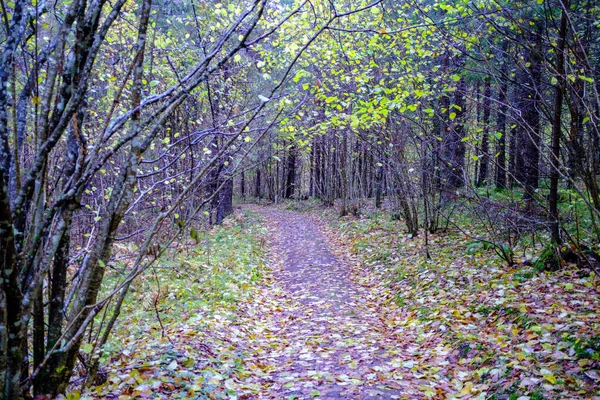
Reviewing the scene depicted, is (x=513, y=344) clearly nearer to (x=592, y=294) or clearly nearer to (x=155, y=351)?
(x=592, y=294)

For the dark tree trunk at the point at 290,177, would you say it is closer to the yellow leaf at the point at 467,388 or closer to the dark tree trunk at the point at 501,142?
the dark tree trunk at the point at 501,142

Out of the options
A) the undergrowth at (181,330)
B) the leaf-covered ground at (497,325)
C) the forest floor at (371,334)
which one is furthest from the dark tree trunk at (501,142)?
the undergrowth at (181,330)

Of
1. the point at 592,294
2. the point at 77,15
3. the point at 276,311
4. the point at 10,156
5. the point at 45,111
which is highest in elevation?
the point at 77,15

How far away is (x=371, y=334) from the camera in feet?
19.4

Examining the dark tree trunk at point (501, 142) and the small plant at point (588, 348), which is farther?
the dark tree trunk at point (501, 142)

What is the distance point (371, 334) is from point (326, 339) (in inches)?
27.5

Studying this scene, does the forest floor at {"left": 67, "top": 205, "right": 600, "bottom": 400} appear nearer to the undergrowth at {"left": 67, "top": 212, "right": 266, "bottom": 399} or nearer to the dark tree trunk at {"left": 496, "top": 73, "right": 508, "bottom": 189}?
the undergrowth at {"left": 67, "top": 212, "right": 266, "bottom": 399}

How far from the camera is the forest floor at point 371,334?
4031mm

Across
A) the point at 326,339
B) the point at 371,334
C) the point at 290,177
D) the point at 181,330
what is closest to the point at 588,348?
the point at 371,334

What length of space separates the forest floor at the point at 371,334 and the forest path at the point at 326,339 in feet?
0.08

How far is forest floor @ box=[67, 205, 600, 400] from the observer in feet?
13.2

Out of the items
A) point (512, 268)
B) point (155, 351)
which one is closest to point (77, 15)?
point (155, 351)

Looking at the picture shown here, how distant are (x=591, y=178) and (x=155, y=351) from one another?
17.5ft

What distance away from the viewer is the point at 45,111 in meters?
2.68
